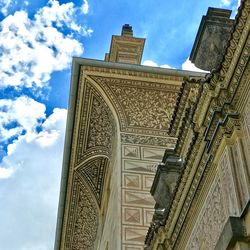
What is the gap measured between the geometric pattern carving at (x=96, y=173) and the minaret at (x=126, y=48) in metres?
1.64

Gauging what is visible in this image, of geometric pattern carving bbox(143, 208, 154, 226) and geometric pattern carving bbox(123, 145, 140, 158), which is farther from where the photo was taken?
geometric pattern carving bbox(123, 145, 140, 158)

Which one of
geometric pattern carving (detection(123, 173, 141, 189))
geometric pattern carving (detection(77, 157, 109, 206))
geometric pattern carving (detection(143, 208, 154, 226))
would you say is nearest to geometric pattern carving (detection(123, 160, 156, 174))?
geometric pattern carving (detection(123, 173, 141, 189))

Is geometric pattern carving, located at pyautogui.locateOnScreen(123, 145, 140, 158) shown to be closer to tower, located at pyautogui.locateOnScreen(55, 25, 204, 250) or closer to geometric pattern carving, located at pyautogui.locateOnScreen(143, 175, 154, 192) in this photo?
tower, located at pyautogui.locateOnScreen(55, 25, 204, 250)

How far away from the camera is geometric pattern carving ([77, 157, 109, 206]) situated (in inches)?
371

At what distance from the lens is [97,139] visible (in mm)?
9062

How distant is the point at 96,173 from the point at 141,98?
71.8 inches

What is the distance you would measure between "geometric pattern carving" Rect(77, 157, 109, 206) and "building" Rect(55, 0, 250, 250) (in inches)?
0.7

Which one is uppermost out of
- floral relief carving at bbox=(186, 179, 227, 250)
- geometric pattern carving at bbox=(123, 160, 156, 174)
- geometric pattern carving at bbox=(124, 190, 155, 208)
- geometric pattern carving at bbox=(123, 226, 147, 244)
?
geometric pattern carving at bbox=(123, 160, 156, 174)

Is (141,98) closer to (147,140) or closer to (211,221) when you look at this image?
(147,140)

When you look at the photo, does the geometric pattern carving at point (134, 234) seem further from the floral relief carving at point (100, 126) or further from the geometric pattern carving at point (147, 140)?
the floral relief carving at point (100, 126)

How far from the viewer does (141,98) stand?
8.38 m

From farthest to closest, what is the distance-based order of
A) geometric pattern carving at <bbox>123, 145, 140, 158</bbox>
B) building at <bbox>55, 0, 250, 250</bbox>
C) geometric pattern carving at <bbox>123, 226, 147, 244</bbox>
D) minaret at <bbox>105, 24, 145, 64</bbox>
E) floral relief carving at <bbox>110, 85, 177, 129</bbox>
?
minaret at <bbox>105, 24, 145, 64</bbox> → floral relief carving at <bbox>110, 85, 177, 129</bbox> → geometric pattern carving at <bbox>123, 145, 140, 158</bbox> → geometric pattern carving at <bbox>123, 226, 147, 244</bbox> → building at <bbox>55, 0, 250, 250</bbox>

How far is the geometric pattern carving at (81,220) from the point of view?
10.1 metres

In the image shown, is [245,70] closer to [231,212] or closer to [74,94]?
[231,212]
